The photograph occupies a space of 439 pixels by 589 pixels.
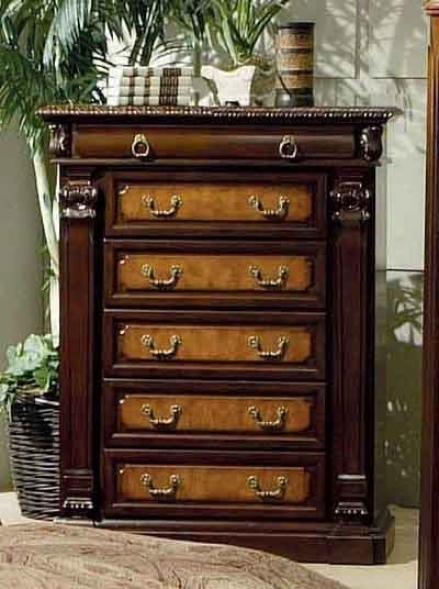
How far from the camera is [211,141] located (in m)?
3.75

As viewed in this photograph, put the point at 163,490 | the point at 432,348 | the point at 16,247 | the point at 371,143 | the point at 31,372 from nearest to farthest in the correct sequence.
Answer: the point at 432,348
the point at 371,143
the point at 163,490
the point at 31,372
the point at 16,247

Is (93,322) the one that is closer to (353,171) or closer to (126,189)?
→ (126,189)

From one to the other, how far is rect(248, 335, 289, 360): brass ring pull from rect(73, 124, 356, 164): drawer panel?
44 cm

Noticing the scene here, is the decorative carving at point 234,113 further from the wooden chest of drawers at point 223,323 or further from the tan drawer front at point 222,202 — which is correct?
the tan drawer front at point 222,202

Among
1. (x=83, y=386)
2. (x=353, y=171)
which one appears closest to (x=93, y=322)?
(x=83, y=386)

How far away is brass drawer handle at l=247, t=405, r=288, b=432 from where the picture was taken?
379 centimetres

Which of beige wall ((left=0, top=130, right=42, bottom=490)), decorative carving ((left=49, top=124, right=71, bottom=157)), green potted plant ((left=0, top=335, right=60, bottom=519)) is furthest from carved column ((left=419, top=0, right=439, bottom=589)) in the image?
beige wall ((left=0, top=130, right=42, bottom=490))

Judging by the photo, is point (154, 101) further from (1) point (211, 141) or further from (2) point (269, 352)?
(2) point (269, 352)

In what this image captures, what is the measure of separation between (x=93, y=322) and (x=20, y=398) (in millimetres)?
468

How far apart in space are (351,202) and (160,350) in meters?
0.60

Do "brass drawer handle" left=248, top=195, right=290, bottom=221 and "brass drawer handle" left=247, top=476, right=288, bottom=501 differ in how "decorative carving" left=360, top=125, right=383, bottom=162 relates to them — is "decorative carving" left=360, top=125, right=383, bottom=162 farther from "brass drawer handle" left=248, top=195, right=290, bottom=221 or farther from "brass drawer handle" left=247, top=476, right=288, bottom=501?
"brass drawer handle" left=247, top=476, right=288, bottom=501

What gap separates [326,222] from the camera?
3746 millimetres

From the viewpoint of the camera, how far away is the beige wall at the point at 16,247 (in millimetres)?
4688

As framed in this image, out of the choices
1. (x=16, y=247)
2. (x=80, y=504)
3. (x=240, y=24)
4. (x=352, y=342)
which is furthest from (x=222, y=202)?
(x=16, y=247)
